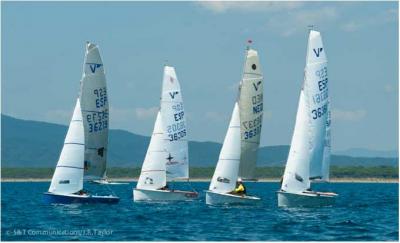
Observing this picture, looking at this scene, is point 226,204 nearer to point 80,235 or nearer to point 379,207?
point 379,207

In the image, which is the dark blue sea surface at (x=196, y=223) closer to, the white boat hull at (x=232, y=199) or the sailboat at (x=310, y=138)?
the white boat hull at (x=232, y=199)

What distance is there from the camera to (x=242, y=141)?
66625mm

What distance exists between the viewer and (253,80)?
66500 mm

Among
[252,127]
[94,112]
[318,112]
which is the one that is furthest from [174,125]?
[318,112]

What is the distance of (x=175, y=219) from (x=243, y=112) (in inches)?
480

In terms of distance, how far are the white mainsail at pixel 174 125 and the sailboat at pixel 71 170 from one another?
31.3 feet

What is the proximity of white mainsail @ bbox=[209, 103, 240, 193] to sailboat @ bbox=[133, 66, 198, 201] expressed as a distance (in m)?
7.22

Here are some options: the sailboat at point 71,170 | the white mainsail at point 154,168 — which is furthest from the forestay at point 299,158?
the sailboat at point 71,170

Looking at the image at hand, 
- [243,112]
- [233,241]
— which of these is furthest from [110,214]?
[233,241]

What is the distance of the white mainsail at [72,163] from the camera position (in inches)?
2516

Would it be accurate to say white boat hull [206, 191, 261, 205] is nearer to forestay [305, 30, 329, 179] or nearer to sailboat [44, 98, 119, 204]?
forestay [305, 30, 329, 179]

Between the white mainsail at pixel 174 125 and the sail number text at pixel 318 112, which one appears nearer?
the sail number text at pixel 318 112

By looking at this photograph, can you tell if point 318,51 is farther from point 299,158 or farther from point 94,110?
point 94,110

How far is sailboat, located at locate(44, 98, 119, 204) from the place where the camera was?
63.9 metres
